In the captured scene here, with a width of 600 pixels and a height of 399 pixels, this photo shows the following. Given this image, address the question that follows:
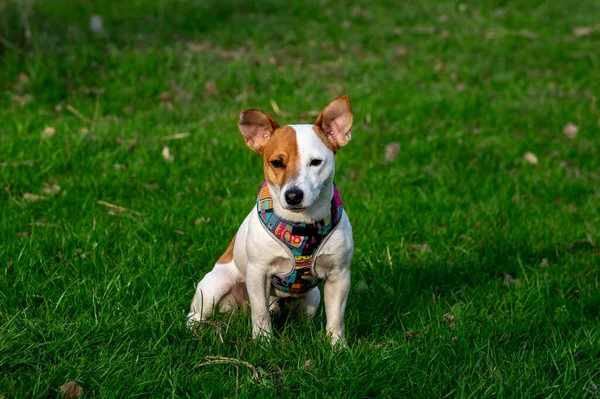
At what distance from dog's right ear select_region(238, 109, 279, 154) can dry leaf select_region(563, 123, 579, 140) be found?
16.1 feet

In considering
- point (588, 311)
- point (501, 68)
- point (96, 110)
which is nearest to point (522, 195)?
point (588, 311)

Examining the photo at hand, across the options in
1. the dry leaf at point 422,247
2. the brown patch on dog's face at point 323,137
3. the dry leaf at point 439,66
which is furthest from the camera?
the dry leaf at point 439,66

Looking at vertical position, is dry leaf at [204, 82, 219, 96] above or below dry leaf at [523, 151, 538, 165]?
above

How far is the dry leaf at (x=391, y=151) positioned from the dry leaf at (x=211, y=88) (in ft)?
7.55

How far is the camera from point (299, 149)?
3.40 m

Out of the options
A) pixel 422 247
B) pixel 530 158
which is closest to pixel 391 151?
pixel 530 158

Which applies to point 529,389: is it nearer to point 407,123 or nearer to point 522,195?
point 522,195

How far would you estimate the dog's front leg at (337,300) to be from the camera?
3.69 m

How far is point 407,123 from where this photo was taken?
7.50m

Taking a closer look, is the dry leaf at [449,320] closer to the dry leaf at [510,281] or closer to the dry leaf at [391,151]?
the dry leaf at [510,281]

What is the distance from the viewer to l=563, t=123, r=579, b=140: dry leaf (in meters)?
7.55

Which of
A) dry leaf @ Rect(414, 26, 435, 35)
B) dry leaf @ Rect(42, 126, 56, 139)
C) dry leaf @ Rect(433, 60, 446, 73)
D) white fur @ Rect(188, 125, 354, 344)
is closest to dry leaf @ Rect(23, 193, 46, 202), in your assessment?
dry leaf @ Rect(42, 126, 56, 139)

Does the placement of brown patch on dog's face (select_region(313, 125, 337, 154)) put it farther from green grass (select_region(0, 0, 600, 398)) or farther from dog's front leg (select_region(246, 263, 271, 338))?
green grass (select_region(0, 0, 600, 398))

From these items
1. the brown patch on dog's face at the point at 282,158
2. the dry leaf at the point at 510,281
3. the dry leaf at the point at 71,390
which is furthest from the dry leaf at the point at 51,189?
the dry leaf at the point at 510,281
